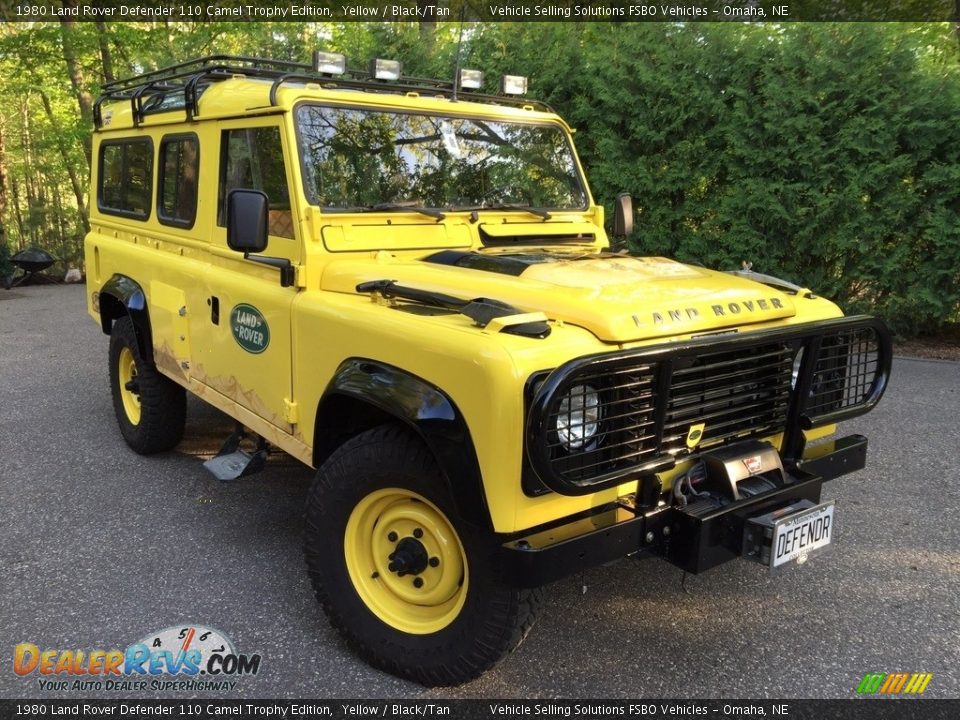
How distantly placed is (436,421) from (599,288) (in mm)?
801

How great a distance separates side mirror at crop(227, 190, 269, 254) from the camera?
2.71m

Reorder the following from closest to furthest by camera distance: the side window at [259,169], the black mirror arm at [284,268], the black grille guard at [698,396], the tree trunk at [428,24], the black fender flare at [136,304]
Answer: the black grille guard at [698,396] → the black mirror arm at [284,268] → the side window at [259,169] → the black fender flare at [136,304] → the tree trunk at [428,24]

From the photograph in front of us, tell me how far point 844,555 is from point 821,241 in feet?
15.0

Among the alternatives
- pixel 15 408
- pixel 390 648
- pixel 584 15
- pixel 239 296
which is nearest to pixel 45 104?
pixel 584 15

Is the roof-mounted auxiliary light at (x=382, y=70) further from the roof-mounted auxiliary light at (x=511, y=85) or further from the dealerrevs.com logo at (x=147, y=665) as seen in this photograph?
the dealerrevs.com logo at (x=147, y=665)

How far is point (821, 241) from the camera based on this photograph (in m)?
7.14

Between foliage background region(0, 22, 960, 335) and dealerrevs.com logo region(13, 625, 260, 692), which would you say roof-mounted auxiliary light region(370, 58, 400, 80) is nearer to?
dealerrevs.com logo region(13, 625, 260, 692)

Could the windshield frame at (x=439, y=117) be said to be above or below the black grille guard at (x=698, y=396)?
above

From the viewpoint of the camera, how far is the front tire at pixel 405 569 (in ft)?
7.27

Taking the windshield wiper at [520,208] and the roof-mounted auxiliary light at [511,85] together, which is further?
the roof-mounted auxiliary light at [511,85]

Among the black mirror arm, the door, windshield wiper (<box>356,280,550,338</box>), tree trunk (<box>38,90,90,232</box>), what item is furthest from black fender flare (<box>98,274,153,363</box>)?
tree trunk (<box>38,90,90,232</box>)

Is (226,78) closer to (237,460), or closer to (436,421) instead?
(237,460)
